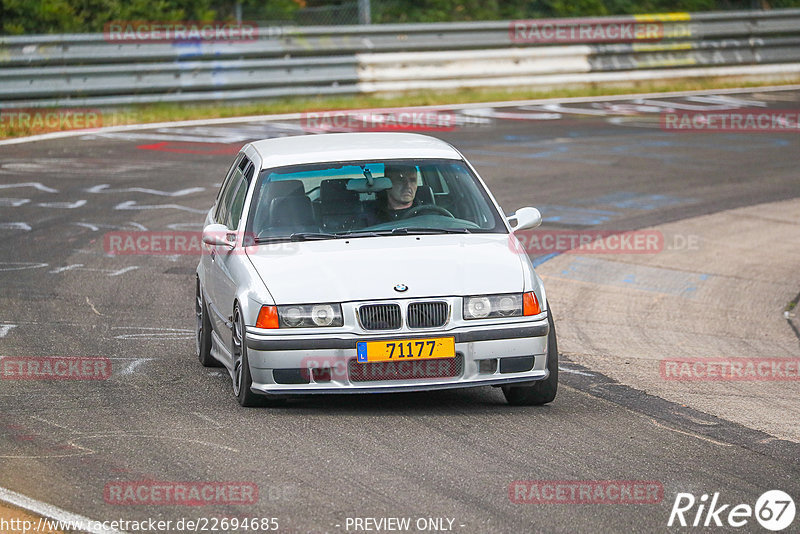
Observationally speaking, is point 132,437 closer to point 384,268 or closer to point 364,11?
point 384,268

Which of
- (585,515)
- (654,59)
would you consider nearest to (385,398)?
(585,515)

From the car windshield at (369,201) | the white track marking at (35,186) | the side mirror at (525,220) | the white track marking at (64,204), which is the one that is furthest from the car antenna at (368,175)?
the white track marking at (35,186)

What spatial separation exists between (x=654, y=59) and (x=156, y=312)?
19.8 metres

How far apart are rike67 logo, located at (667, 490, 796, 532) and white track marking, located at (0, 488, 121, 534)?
7.93 ft

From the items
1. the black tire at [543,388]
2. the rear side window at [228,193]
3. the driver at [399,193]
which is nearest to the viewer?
the black tire at [543,388]

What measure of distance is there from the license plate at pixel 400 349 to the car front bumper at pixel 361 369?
0.03 m

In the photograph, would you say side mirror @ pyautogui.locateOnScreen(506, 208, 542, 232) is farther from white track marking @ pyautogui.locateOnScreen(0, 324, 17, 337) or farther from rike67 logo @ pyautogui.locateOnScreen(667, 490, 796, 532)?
white track marking @ pyautogui.locateOnScreen(0, 324, 17, 337)
